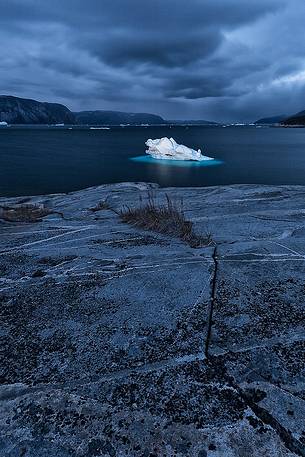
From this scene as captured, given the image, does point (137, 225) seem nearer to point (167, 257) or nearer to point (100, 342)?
point (167, 257)

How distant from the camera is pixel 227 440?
7.30 ft

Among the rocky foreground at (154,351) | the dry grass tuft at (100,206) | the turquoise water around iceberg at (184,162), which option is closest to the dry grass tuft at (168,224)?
the rocky foreground at (154,351)

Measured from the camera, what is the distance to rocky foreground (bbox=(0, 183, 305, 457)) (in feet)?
7.50

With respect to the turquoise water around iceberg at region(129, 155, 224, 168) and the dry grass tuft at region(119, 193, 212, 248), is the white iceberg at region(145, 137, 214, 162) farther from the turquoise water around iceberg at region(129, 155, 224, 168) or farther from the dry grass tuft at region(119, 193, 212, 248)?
the dry grass tuft at region(119, 193, 212, 248)

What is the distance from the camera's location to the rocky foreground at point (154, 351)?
2285mm

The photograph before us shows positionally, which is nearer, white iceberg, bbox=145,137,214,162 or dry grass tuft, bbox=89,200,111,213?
dry grass tuft, bbox=89,200,111,213

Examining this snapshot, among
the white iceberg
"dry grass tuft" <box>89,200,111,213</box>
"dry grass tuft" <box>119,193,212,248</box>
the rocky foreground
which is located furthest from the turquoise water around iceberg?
the rocky foreground

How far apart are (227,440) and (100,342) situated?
1519 millimetres

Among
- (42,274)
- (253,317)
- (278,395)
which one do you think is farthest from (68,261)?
(278,395)

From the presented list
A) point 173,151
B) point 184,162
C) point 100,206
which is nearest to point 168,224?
point 100,206

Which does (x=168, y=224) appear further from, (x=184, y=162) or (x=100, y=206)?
A: (x=184, y=162)

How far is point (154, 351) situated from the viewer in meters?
3.15

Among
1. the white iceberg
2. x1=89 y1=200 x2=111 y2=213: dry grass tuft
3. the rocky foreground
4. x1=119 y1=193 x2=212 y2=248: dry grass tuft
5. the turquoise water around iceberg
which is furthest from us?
the white iceberg

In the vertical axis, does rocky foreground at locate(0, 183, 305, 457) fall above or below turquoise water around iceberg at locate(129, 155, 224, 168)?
above
